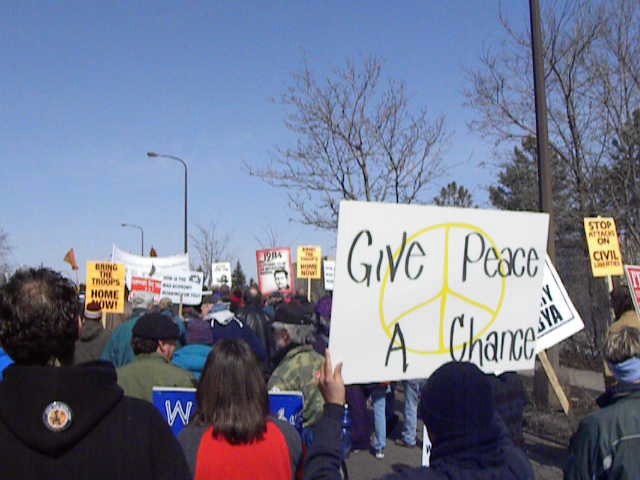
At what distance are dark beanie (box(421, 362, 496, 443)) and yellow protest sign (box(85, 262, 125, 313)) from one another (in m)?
10.2

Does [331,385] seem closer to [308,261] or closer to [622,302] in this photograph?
[622,302]

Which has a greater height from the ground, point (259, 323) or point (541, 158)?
point (541, 158)

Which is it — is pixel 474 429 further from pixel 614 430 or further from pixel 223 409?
pixel 223 409

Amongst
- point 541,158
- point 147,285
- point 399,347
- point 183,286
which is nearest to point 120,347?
point 399,347

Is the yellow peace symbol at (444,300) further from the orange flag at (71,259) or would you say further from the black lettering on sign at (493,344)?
the orange flag at (71,259)

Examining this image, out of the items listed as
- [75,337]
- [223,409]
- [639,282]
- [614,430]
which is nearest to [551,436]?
[639,282]

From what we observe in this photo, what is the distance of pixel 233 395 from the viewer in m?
3.30

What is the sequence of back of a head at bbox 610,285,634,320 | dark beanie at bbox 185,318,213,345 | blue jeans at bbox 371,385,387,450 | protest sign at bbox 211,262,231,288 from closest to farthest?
back of a head at bbox 610,285,634,320
dark beanie at bbox 185,318,213,345
blue jeans at bbox 371,385,387,450
protest sign at bbox 211,262,231,288

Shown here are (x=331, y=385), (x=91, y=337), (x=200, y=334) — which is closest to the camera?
(x=331, y=385)

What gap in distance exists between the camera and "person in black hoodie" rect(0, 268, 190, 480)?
75.0 inches

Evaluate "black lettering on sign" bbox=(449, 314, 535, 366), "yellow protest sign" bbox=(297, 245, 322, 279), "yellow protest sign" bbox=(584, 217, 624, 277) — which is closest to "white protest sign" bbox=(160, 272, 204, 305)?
"yellow protest sign" bbox=(297, 245, 322, 279)

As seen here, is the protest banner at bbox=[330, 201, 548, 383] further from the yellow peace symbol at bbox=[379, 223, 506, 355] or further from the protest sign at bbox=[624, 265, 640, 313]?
the protest sign at bbox=[624, 265, 640, 313]

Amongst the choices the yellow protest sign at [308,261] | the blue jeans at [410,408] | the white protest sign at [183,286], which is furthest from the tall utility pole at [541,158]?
the yellow protest sign at [308,261]

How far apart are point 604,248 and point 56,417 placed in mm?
8981
